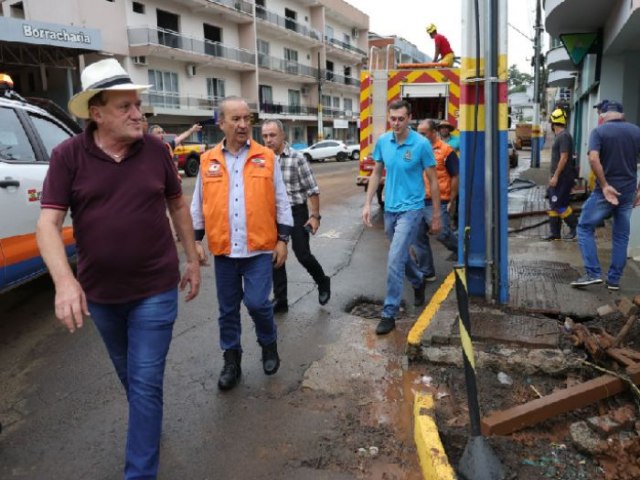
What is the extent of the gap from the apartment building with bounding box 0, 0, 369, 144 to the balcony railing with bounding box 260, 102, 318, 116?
4.7 inches

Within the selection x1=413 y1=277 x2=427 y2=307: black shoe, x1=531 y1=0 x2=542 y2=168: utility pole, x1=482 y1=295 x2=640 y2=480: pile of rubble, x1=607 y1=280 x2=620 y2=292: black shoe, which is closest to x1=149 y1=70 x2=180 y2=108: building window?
x1=531 y1=0 x2=542 y2=168: utility pole

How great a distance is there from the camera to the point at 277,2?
1773 inches

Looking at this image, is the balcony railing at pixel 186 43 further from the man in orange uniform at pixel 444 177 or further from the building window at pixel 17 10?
the man in orange uniform at pixel 444 177

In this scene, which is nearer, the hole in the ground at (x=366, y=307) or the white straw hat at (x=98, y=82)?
the white straw hat at (x=98, y=82)

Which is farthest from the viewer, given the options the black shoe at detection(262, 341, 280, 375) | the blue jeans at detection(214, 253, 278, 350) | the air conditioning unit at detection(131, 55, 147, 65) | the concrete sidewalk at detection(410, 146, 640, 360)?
the air conditioning unit at detection(131, 55, 147, 65)

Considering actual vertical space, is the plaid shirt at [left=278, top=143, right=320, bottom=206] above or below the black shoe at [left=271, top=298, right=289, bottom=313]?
above

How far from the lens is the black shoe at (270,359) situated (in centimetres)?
393

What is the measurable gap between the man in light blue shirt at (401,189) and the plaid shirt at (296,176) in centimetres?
73

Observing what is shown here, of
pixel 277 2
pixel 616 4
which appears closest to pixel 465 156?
pixel 616 4

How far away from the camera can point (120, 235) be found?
2496 millimetres

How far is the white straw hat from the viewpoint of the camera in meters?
2.43

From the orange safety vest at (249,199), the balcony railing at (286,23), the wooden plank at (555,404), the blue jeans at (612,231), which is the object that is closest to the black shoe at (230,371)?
the orange safety vest at (249,199)

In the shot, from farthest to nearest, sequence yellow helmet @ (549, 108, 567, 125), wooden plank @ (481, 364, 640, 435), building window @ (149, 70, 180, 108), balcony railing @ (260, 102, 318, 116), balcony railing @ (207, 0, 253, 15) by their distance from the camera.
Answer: balcony railing @ (260, 102, 318, 116), balcony railing @ (207, 0, 253, 15), building window @ (149, 70, 180, 108), yellow helmet @ (549, 108, 567, 125), wooden plank @ (481, 364, 640, 435)

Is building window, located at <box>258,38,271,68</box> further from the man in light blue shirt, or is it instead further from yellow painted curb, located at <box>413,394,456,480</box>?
yellow painted curb, located at <box>413,394,456,480</box>
